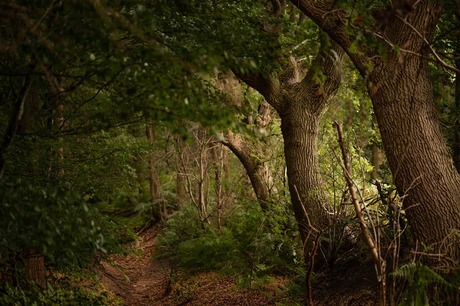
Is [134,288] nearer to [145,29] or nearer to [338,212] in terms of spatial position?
[338,212]

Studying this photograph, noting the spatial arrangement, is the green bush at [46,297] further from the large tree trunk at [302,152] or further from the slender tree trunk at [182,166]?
the slender tree trunk at [182,166]

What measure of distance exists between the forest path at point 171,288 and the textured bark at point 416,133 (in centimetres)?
360

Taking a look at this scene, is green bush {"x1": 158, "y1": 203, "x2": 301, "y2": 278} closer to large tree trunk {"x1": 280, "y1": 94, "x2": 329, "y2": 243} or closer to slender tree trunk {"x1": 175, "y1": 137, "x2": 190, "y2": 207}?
large tree trunk {"x1": 280, "y1": 94, "x2": 329, "y2": 243}

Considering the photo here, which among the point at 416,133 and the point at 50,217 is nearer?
the point at 50,217

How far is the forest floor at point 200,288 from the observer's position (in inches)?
309

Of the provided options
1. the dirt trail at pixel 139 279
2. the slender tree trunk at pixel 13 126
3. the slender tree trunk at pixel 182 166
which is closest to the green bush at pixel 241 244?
the dirt trail at pixel 139 279

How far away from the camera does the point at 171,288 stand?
12.1 metres

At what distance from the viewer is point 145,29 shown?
421 cm

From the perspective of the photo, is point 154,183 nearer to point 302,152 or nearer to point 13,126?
point 302,152

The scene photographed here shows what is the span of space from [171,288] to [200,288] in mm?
857

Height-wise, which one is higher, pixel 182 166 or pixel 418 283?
pixel 182 166

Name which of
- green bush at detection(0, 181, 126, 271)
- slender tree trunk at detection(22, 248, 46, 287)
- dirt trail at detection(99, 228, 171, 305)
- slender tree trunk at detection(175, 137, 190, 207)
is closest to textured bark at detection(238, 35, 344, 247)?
dirt trail at detection(99, 228, 171, 305)

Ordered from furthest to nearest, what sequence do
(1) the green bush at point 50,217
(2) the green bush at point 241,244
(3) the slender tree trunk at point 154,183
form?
(3) the slender tree trunk at point 154,183 < (2) the green bush at point 241,244 < (1) the green bush at point 50,217

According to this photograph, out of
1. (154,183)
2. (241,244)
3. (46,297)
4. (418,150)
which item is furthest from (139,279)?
(418,150)
